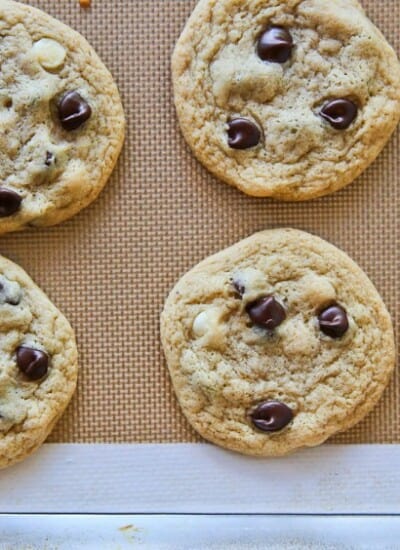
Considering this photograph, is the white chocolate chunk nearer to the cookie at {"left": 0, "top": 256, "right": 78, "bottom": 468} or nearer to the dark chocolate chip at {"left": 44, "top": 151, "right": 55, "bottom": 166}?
the cookie at {"left": 0, "top": 256, "right": 78, "bottom": 468}

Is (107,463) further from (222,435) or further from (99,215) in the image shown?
A: (99,215)

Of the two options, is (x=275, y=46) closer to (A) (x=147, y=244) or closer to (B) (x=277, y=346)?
(A) (x=147, y=244)

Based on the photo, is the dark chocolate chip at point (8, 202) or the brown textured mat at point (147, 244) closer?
the dark chocolate chip at point (8, 202)

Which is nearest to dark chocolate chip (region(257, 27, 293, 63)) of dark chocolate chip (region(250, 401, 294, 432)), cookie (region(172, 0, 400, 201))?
cookie (region(172, 0, 400, 201))

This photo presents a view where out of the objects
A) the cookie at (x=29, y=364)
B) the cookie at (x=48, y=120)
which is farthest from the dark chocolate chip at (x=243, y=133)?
the cookie at (x=29, y=364)

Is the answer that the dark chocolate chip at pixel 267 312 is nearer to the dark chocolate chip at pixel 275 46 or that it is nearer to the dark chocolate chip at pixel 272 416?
the dark chocolate chip at pixel 272 416

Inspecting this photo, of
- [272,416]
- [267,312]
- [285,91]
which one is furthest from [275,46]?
[272,416]
